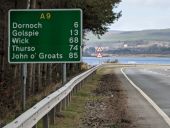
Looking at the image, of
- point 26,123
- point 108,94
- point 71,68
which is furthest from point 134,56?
point 26,123

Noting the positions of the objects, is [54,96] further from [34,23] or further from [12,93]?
[12,93]

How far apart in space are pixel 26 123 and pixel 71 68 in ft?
125

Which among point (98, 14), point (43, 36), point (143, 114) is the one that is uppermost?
point (98, 14)

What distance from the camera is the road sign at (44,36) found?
566 inches

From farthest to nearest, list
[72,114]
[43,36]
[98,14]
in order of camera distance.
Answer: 1. [98,14]
2. [72,114]
3. [43,36]

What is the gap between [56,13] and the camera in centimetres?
1552

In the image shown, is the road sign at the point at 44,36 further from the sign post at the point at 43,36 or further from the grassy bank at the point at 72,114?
the grassy bank at the point at 72,114

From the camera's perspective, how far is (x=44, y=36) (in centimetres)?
1515

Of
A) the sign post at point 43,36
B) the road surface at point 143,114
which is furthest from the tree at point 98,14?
the sign post at point 43,36

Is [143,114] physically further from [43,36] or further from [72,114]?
[43,36]

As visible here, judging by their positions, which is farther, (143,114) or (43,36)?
(143,114)

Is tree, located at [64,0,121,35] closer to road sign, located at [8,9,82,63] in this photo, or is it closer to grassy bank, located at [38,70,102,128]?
grassy bank, located at [38,70,102,128]

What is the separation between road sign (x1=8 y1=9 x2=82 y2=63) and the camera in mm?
14375

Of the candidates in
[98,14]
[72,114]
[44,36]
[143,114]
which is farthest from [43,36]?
[98,14]
